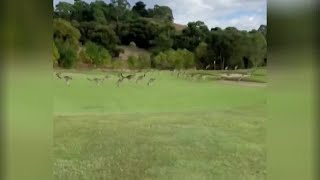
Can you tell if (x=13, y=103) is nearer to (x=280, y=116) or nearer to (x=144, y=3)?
(x=144, y=3)

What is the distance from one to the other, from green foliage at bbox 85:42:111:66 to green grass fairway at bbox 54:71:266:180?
36 millimetres

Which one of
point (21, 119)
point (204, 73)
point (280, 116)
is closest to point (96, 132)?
point (21, 119)

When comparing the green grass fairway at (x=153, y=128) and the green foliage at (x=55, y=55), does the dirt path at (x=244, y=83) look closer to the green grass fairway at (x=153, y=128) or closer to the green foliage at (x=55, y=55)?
the green grass fairway at (x=153, y=128)

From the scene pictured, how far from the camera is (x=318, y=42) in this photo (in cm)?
96

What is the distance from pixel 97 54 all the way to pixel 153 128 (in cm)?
25

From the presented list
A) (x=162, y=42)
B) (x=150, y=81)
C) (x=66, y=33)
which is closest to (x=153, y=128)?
(x=150, y=81)

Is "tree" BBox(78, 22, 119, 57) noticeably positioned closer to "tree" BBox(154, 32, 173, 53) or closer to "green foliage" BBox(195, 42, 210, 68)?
"tree" BBox(154, 32, 173, 53)

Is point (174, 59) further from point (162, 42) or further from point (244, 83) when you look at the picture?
point (244, 83)

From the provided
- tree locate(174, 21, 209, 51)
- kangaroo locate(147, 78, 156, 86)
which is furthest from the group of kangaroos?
tree locate(174, 21, 209, 51)

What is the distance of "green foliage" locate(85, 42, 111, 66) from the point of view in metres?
1.19

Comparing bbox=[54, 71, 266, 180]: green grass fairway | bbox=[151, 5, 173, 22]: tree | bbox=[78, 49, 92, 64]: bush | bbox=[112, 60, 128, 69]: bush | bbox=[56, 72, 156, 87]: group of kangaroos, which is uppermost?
bbox=[151, 5, 173, 22]: tree

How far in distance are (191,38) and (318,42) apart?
0.34m

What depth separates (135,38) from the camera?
3.94 feet

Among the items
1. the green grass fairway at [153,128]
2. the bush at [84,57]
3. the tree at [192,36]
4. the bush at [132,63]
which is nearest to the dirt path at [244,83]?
the green grass fairway at [153,128]
